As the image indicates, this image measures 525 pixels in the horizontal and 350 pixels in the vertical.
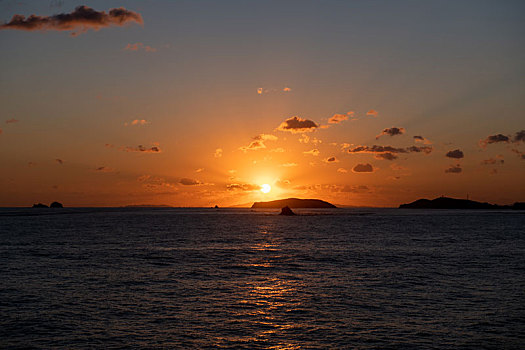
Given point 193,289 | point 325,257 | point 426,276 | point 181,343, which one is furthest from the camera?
point 325,257

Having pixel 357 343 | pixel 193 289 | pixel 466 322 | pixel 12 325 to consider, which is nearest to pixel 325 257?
pixel 193 289

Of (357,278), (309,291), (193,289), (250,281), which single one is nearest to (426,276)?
(357,278)

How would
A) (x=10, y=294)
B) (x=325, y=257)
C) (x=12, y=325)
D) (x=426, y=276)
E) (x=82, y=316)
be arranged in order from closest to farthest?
(x=12, y=325) < (x=82, y=316) < (x=10, y=294) < (x=426, y=276) < (x=325, y=257)

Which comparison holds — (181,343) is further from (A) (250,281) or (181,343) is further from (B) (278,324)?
(A) (250,281)

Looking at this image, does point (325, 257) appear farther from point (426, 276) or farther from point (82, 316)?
point (82, 316)

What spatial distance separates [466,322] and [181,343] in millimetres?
16118

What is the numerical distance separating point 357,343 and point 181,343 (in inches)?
338

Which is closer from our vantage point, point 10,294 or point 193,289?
point 10,294

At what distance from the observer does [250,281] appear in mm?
38750

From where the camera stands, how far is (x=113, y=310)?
28.0 metres

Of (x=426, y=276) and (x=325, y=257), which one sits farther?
(x=325, y=257)

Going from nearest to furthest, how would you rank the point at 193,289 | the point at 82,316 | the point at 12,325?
the point at 12,325 < the point at 82,316 < the point at 193,289

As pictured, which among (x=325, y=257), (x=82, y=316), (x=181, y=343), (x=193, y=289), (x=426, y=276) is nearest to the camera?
(x=181, y=343)

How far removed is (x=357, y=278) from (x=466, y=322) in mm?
15361
